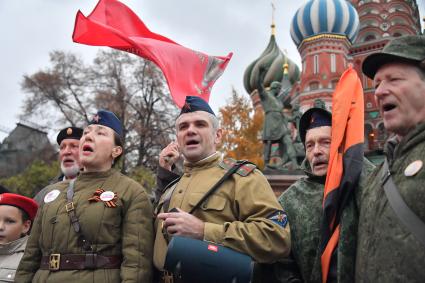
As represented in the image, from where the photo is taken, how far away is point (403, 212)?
1675 millimetres

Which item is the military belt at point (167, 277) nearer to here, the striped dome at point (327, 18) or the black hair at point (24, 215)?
the black hair at point (24, 215)

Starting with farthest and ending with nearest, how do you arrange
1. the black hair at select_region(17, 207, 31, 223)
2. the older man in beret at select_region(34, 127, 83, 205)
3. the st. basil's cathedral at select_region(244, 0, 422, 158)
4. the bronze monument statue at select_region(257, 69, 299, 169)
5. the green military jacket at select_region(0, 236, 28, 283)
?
1. the st. basil's cathedral at select_region(244, 0, 422, 158)
2. the bronze monument statue at select_region(257, 69, 299, 169)
3. the older man in beret at select_region(34, 127, 83, 205)
4. the black hair at select_region(17, 207, 31, 223)
5. the green military jacket at select_region(0, 236, 28, 283)

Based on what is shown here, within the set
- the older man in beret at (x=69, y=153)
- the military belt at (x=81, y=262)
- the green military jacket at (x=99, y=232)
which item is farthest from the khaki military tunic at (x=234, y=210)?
the older man in beret at (x=69, y=153)

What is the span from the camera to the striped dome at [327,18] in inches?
1000

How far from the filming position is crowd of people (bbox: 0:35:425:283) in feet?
5.86

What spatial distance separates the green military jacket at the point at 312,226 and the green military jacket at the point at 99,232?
897mm

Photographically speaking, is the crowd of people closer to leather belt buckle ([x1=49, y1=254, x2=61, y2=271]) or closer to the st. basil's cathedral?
leather belt buckle ([x1=49, y1=254, x2=61, y2=271])

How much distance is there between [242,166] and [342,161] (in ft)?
1.86

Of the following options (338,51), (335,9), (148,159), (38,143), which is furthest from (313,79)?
(38,143)

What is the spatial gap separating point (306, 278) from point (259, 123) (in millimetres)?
26745

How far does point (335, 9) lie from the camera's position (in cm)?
2525

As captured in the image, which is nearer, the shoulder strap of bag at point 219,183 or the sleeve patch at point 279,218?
the sleeve patch at point 279,218

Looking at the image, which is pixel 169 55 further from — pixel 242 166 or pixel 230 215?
pixel 230 215

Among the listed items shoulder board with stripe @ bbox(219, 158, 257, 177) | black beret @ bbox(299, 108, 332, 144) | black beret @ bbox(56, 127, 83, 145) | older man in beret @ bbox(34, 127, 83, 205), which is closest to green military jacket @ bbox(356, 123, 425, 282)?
shoulder board with stripe @ bbox(219, 158, 257, 177)
